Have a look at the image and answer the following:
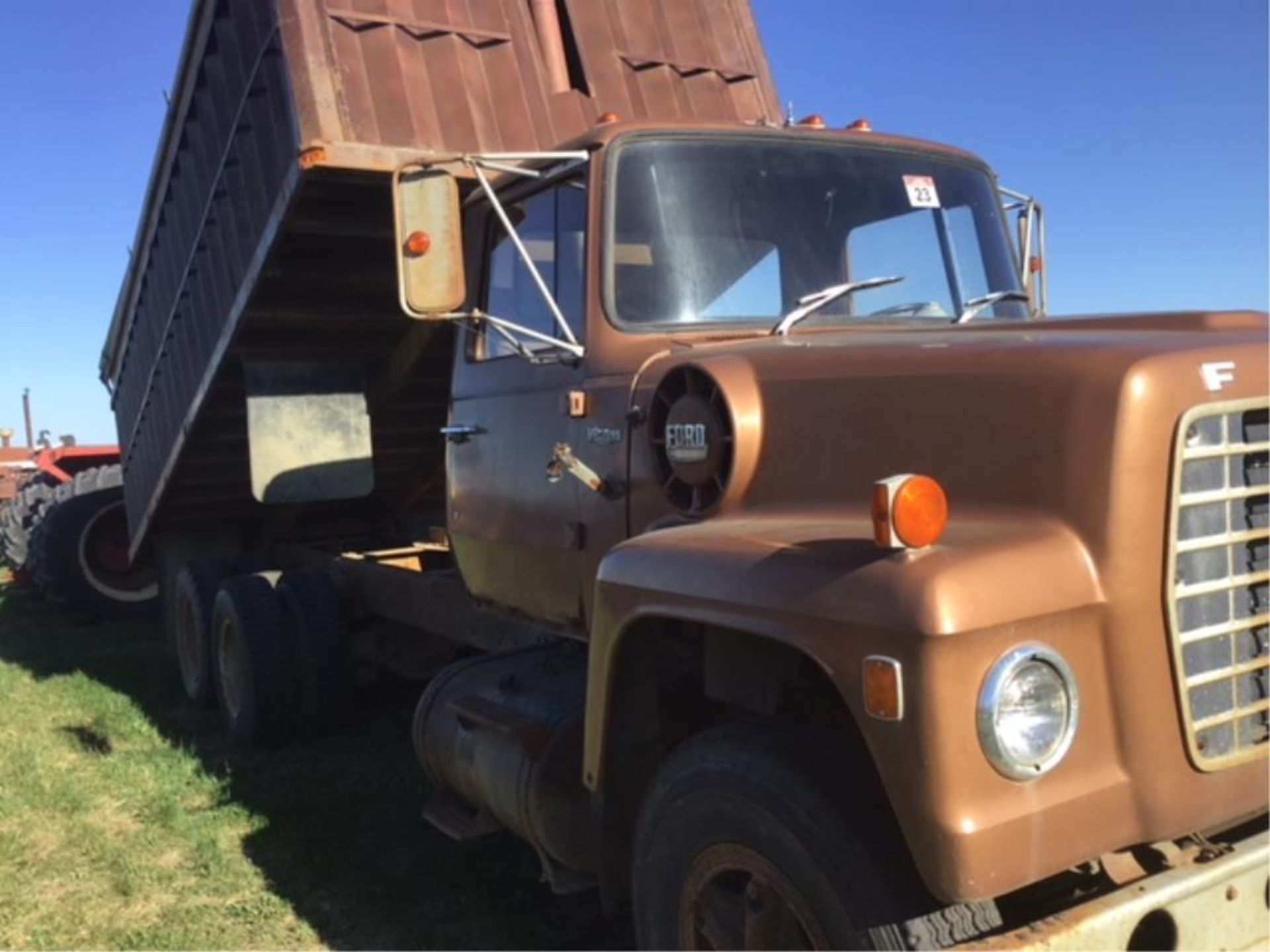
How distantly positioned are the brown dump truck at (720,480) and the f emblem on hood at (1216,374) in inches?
0.5

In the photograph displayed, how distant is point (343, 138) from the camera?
4.62m

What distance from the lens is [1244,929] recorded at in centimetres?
229

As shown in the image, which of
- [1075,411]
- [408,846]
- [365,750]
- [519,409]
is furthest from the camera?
[365,750]

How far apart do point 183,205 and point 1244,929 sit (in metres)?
6.06

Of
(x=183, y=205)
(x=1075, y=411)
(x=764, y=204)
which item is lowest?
(x=1075, y=411)

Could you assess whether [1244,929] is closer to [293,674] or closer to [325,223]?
[325,223]

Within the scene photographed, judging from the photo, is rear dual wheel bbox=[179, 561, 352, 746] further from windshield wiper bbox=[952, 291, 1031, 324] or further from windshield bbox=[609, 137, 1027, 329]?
windshield wiper bbox=[952, 291, 1031, 324]

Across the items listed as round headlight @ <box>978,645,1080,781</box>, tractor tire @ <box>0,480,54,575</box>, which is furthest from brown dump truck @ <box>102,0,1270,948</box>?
tractor tire @ <box>0,480,54,575</box>

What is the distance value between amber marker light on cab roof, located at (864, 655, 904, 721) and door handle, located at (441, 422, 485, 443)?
2.33 meters

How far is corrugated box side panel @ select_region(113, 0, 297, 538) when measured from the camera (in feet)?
16.9

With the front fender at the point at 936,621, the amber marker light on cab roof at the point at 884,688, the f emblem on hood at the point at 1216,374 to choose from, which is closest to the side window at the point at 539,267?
the front fender at the point at 936,621

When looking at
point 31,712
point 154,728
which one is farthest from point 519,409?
point 31,712

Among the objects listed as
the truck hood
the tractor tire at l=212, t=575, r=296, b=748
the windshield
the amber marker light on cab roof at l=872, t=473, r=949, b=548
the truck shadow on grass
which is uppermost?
the windshield

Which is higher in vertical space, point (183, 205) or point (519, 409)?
point (183, 205)
